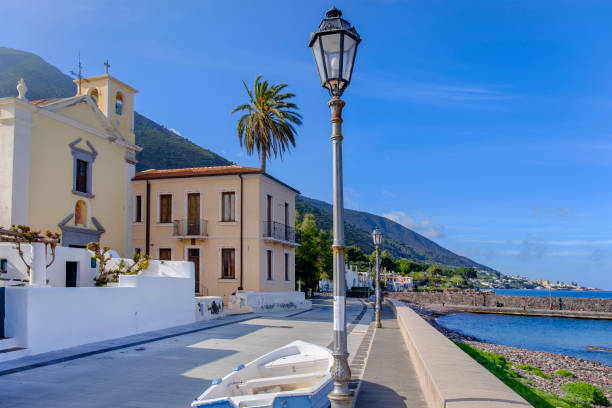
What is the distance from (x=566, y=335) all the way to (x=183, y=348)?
123ft

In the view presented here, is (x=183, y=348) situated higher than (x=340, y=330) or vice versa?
(x=340, y=330)

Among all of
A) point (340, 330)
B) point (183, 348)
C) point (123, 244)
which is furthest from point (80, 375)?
point (123, 244)

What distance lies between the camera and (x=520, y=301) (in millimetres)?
63688

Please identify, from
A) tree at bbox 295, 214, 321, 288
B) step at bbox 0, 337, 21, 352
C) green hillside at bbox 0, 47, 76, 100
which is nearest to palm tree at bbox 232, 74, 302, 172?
tree at bbox 295, 214, 321, 288

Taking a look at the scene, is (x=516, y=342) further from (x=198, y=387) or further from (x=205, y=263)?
(x=198, y=387)

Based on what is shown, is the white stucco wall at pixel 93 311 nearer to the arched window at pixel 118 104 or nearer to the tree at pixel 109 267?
the tree at pixel 109 267

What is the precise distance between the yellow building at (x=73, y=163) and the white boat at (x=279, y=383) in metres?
13.9

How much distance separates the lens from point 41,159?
57.8 feet

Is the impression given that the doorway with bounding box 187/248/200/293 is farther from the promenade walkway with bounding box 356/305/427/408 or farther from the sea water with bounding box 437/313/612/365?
the sea water with bounding box 437/313/612/365

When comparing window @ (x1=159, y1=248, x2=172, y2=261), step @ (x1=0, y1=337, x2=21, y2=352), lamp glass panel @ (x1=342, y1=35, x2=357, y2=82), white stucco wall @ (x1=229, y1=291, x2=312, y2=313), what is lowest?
white stucco wall @ (x1=229, y1=291, x2=312, y2=313)

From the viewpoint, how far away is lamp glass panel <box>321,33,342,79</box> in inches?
179

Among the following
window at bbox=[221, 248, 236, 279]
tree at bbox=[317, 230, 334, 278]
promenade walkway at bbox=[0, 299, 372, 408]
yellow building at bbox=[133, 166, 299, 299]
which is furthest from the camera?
tree at bbox=[317, 230, 334, 278]

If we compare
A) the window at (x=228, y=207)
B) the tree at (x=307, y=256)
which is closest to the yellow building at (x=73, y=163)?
the window at (x=228, y=207)

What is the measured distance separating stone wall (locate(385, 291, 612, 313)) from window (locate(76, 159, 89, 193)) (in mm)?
53984
